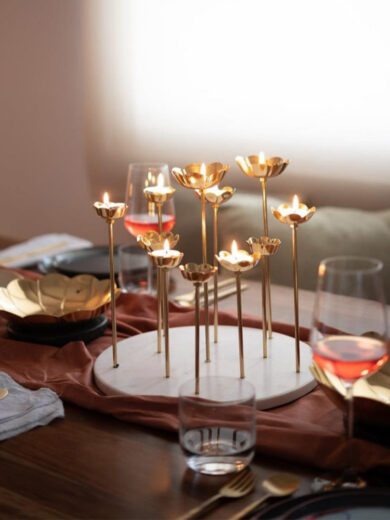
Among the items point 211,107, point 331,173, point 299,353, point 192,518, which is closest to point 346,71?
point 331,173

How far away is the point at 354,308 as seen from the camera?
0.80m

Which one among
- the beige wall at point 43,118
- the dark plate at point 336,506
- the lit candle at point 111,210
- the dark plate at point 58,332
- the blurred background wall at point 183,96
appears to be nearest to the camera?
the dark plate at point 336,506

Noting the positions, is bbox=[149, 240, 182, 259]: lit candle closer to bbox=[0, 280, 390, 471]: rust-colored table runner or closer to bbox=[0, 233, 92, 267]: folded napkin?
bbox=[0, 280, 390, 471]: rust-colored table runner

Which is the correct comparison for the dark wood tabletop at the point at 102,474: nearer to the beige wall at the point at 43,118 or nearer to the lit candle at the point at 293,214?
the lit candle at the point at 293,214

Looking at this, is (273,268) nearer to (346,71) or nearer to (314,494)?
(346,71)

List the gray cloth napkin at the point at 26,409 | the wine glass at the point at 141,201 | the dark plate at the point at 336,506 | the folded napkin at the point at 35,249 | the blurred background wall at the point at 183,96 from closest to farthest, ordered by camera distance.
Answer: the dark plate at the point at 336,506, the gray cloth napkin at the point at 26,409, the wine glass at the point at 141,201, the folded napkin at the point at 35,249, the blurred background wall at the point at 183,96

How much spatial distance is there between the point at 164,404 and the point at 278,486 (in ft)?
0.80

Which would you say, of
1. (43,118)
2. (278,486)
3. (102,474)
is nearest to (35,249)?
(102,474)

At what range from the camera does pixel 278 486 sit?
2.73 ft

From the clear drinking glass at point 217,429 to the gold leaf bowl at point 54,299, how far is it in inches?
19.0

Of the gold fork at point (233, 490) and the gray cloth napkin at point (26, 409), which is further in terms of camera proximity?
the gray cloth napkin at point (26, 409)

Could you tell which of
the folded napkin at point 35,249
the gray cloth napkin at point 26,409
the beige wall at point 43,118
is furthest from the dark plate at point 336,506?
the beige wall at point 43,118

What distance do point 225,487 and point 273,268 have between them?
80.1 inches

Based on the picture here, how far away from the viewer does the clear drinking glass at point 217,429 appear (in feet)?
2.80
